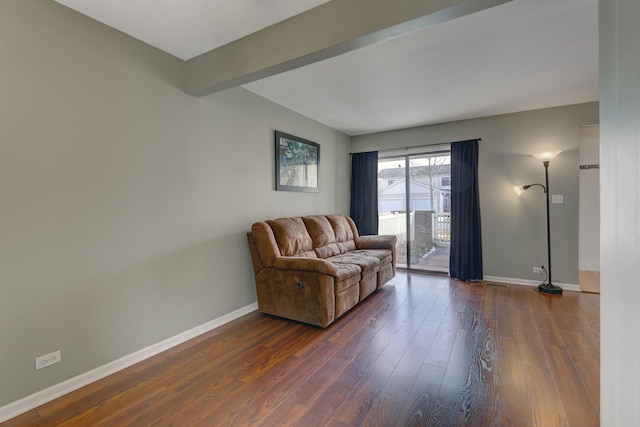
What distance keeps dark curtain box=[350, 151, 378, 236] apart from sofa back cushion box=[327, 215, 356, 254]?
841mm

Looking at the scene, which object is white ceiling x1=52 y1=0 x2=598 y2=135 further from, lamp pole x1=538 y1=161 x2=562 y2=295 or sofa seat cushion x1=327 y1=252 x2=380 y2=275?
sofa seat cushion x1=327 y1=252 x2=380 y2=275

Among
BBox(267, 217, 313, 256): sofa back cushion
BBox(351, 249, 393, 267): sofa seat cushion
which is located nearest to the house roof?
BBox(351, 249, 393, 267): sofa seat cushion

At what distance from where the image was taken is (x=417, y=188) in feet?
16.8

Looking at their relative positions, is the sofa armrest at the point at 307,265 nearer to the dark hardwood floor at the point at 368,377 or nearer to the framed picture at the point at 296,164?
the dark hardwood floor at the point at 368,377

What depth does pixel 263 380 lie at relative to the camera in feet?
6.58

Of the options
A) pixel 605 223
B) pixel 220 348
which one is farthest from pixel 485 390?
pixel 220 348

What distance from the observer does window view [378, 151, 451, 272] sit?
493cm

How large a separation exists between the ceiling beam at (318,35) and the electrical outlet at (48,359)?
2320mm

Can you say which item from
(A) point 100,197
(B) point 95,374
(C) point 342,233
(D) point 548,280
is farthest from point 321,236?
(D) point 548,280

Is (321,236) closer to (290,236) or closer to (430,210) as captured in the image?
(290,236)

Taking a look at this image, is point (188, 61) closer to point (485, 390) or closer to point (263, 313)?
point (263, 313)

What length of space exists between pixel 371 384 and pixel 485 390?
2.44ft

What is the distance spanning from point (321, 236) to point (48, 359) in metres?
2.85

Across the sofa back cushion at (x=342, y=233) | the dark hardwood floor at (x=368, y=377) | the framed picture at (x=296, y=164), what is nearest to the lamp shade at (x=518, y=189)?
the dark hardwood floor at (x=368, y=377)
